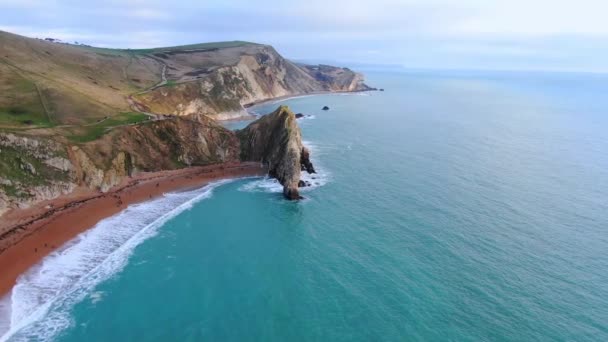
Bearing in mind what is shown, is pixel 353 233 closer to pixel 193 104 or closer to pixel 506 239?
pixel 506 239

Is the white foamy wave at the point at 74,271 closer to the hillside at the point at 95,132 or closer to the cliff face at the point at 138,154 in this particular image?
the cliff face at the point at 138,154

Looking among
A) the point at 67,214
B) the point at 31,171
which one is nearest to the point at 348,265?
the point at 67,214

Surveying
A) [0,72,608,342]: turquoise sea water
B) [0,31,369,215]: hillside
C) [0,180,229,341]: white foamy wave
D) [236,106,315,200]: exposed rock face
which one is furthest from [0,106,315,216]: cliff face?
[0,180,229,341]: white foamy wave

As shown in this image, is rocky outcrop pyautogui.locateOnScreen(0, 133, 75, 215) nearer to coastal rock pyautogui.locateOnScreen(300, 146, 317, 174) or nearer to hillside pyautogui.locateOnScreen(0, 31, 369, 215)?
hillside pyautogui.locateOnScreen(0, 31, 369, 215)

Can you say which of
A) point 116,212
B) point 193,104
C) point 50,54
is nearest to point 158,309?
point 116,212

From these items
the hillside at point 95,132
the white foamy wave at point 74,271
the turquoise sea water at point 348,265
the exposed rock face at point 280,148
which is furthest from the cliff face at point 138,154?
the white foamy wave at point 74,271

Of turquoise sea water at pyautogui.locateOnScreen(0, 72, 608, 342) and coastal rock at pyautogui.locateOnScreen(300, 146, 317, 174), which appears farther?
coastal rock at pyautogui.locateOnScreen(300, 146, 317, 174)
